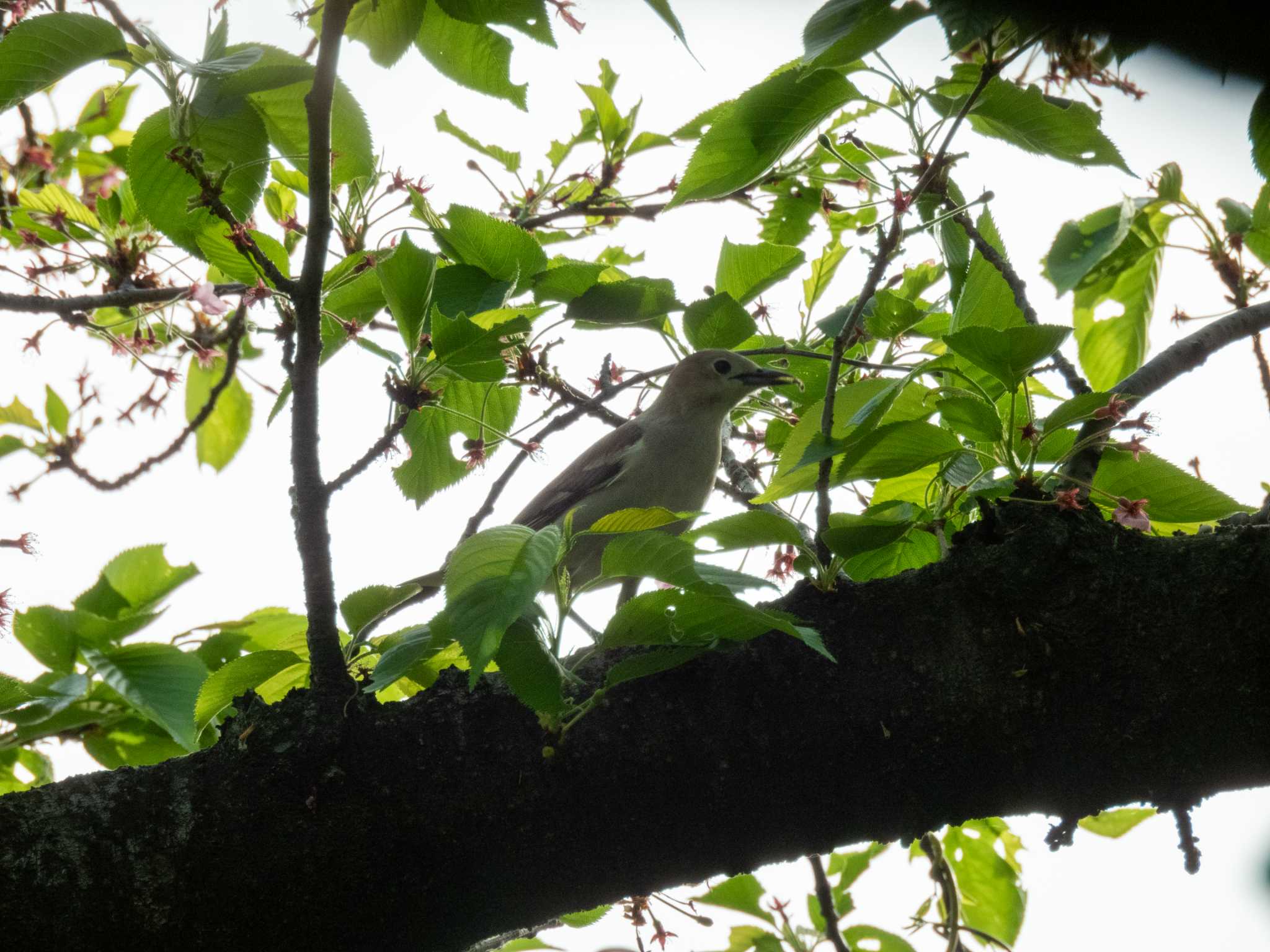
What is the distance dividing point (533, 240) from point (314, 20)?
88 centimetres

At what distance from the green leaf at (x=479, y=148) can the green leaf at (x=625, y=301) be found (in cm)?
151

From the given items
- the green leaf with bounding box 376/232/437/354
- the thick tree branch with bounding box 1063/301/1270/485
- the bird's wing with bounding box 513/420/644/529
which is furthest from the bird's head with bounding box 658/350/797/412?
the green leaf with bounding box 376/232/437/354

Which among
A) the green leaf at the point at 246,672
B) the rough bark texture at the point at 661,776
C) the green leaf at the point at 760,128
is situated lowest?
the rough bark texture at the point at 661,776

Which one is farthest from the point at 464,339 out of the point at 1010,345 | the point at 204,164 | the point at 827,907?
the point at 827,907

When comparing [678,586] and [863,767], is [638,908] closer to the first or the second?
[863,767]

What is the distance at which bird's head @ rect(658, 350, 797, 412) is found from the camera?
20.4 ft

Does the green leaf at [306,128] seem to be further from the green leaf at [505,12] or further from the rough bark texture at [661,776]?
the rough bark texture at [661,776]

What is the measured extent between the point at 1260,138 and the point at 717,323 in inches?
75.5

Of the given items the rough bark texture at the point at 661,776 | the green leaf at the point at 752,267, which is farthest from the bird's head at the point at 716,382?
the rough bark texture at the point at 661,776

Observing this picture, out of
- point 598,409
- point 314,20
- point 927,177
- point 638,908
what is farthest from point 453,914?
point 598,409

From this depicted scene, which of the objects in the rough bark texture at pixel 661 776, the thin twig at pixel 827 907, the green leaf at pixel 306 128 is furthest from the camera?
the thin twig at pixel 827 907

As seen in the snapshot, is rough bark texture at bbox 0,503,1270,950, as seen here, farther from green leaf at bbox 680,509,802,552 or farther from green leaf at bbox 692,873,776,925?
green leaf at bbox 692,873,776,925

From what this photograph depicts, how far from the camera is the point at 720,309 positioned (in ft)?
11.6

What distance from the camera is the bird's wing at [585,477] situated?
6246 millimetres
